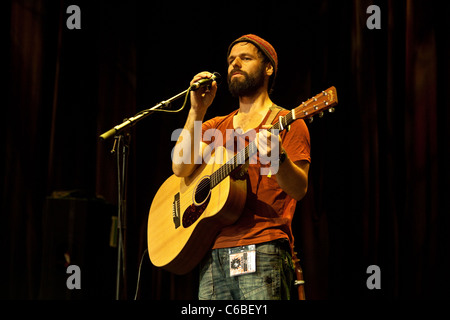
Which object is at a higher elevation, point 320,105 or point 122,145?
point 320,105

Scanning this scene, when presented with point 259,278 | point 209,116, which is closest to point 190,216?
point 259,278

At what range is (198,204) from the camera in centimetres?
241

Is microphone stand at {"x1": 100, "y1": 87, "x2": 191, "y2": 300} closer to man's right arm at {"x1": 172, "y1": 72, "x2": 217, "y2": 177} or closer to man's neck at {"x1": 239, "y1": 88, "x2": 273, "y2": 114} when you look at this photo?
man's right arm at {"x1": 172, "y1": 72, "x2": 217, "y2": 177}

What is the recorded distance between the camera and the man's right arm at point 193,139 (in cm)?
243

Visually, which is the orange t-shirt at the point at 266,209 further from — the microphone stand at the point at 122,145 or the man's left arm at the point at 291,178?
the microphone stand at the point at 122,145

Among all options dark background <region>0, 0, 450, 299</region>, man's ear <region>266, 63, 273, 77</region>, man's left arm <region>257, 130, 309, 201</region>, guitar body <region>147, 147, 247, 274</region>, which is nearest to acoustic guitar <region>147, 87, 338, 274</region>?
guitar body <region>147, 147, 247, 274</region>

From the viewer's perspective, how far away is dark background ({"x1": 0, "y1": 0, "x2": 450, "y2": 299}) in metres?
2.92

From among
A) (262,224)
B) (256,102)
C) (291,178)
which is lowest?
(262,224)

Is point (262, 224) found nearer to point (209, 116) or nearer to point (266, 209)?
point (266, 209)

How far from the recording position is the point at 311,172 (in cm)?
337

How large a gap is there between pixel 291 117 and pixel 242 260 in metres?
0.62

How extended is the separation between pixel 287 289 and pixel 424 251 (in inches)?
42.1

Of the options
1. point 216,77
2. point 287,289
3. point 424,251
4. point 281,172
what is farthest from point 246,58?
point 424,251
